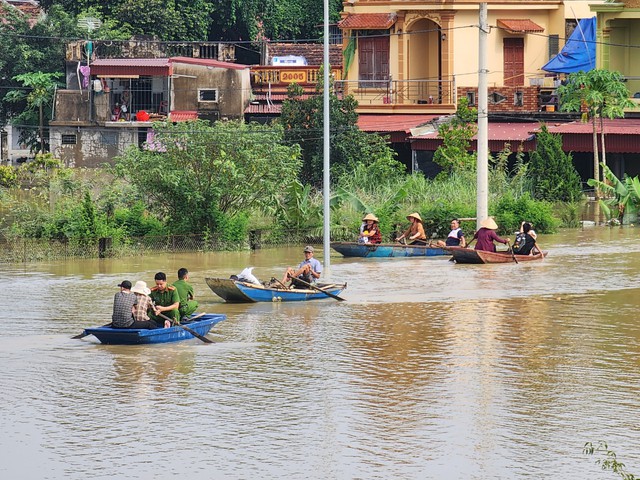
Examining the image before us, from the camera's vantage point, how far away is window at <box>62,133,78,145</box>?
52844 mm

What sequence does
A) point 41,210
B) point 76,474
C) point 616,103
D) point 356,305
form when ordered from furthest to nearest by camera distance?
point 616,103 → point 41,210 → point 356,305 → point 76,474

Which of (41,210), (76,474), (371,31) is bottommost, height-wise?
(76,474)

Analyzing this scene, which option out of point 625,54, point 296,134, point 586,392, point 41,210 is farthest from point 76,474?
point 625,54

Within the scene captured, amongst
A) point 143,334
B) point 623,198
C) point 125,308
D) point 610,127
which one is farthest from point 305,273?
point 610,127

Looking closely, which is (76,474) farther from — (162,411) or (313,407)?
(313,407)

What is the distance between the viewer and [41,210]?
3659 cm

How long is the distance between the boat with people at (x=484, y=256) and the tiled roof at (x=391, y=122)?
54.6 ft

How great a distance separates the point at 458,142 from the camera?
151ft

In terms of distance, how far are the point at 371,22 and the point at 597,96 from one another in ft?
37.3

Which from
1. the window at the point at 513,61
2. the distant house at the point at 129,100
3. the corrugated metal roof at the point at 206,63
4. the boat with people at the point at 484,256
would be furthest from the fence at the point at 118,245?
the window at the point at 513,61

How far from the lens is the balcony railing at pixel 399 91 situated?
5269 cm

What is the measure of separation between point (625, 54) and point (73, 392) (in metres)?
36.9

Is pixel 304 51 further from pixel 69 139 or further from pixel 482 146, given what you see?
pixel 482 146

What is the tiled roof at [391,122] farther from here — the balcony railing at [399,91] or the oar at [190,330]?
the oar at [190,330]
